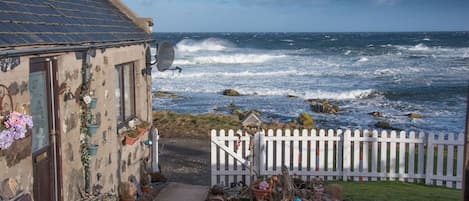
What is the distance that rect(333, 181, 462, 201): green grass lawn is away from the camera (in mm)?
8539

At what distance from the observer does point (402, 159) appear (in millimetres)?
10352

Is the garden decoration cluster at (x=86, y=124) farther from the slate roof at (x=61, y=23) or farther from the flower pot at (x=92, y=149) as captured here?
the slate roof at (x=61, y=23)

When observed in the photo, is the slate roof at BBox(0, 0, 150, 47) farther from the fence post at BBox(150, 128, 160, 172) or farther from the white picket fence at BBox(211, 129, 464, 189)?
the white picket fence at BBox(211, 129, 464, 189)

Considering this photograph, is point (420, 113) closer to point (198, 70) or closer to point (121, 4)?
point (121, 4)

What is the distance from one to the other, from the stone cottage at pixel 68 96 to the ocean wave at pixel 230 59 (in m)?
41.6

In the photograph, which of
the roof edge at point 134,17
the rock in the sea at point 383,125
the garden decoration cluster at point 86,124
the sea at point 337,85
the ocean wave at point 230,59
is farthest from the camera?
the ocean wave at point 230,59

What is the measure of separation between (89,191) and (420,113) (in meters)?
19.9

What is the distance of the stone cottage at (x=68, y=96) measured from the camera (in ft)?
17.7

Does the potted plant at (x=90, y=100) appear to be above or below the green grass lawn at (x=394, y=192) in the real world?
above

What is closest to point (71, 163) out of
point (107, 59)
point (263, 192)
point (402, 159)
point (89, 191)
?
point (89, 191)

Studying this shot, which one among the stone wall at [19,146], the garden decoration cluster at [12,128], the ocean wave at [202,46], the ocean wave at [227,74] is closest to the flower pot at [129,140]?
the stone wall at [19,146]

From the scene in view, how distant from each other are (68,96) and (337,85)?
94.9 ft

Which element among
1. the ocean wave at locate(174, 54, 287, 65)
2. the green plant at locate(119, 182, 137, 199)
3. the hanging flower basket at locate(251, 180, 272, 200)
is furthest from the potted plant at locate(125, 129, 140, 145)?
the ocean wave at locate(174, 54, 287, 65)

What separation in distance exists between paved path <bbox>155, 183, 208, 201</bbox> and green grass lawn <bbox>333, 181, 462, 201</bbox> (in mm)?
2570
